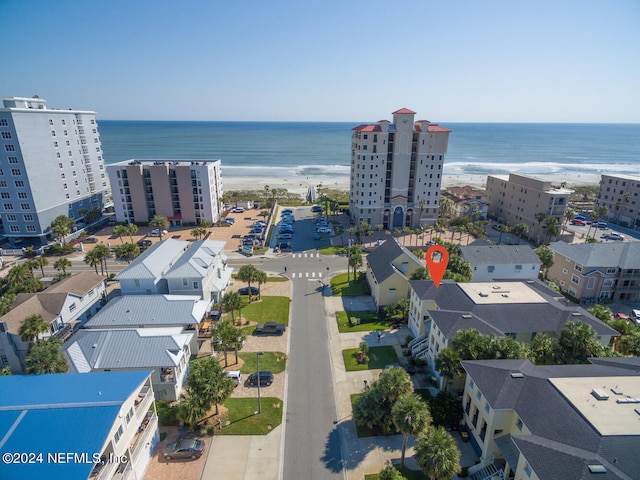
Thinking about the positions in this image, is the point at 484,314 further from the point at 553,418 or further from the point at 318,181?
the point at 318,181

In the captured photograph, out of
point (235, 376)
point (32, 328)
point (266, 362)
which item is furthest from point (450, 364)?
point (32, 328)

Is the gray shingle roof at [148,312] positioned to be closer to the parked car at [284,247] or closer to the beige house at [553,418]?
the beige house at [553,418]

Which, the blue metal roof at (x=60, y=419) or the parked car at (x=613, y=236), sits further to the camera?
the parked car at (x=613, y=236)

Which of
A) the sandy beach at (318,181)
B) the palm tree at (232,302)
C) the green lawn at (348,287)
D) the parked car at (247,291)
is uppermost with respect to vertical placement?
the palm tree at (232,302)

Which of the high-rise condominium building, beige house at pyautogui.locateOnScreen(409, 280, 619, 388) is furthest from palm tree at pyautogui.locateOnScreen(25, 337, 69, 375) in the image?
the high-rise condominium building

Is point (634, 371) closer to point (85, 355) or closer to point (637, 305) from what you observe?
point (637, 305)

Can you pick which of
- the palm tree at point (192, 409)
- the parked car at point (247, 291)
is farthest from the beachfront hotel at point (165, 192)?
the palm tree at point (192, 409)

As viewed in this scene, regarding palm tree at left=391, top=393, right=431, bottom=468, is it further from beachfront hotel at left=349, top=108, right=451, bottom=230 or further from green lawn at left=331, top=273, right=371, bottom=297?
beachfront hotel at left=349, top=108, right=451, bottom=230

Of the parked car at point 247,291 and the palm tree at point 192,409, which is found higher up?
the palm tree at point 192,409
